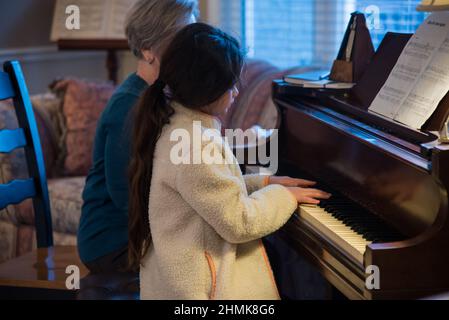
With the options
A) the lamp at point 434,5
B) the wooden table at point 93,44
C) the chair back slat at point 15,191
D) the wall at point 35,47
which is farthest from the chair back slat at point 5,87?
the wall at point 35,47

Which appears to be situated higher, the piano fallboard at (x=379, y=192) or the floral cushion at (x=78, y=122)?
the piano fallboard at (x=379, y=192)

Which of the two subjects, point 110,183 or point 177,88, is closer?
point 177,88

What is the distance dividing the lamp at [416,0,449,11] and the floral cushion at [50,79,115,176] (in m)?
2.35

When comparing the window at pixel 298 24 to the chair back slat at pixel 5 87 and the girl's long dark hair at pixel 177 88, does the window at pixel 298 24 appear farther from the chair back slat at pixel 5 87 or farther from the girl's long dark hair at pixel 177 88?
the girl's long dark hair at pixel 177 88

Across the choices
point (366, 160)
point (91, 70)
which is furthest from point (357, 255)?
point (91, 70)

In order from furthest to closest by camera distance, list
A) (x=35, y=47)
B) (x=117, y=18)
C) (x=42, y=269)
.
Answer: (x=35, y=47) < (x=117, y=18) < (x=42, y=269)

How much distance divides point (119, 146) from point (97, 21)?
260cm

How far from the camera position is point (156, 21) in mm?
2213

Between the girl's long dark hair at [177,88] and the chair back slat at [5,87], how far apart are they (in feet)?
2.87

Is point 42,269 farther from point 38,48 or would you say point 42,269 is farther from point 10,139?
point 38,48

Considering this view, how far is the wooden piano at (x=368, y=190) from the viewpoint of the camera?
5.18ft

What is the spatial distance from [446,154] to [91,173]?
3.94ft

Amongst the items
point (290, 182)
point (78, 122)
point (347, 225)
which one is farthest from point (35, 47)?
point (347, 225)

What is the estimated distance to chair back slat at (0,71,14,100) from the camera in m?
2.55
